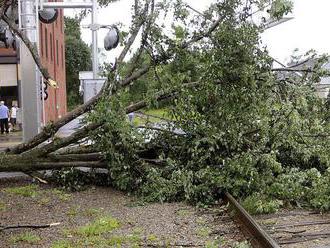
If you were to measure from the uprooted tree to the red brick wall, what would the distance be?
81.7ft

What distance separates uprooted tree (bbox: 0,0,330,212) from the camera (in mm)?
10312

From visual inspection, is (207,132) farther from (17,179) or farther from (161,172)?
(17,179)

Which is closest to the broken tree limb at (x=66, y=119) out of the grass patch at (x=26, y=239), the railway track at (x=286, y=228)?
the railway track at (x=286, y=228)

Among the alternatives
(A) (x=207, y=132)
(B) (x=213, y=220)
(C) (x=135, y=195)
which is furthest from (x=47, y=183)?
(B) (x=213, y=220)

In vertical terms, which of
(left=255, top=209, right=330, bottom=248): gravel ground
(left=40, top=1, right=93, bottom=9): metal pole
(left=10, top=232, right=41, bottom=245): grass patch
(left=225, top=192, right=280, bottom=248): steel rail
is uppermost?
(left=40, top=1, right=93, bottom=9): metal pole

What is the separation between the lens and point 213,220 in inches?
335

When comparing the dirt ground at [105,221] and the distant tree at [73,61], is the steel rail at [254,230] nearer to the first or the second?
the dirt ground at [105,221]

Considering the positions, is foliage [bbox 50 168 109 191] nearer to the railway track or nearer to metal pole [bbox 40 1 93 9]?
the railway track

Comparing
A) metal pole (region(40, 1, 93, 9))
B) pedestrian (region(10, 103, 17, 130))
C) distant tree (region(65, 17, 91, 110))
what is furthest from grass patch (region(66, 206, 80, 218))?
distant tree (region(65, 17, 91, 110))

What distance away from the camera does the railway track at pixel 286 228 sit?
22.0 feet

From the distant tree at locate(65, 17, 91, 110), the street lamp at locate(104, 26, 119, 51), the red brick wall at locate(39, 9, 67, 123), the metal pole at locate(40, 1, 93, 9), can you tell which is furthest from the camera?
the distant tree at locate(65, 17, 91, 110)

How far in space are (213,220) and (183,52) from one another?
4.01 meters

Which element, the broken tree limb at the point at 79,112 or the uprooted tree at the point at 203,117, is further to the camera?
the broken tree limb at the point at 79,112

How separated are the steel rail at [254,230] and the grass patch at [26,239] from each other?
110 inches
